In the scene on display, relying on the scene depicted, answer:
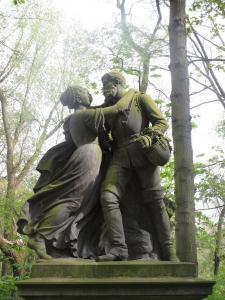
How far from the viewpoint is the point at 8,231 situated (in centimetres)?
1603

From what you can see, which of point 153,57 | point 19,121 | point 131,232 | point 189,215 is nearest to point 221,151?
point 153,57

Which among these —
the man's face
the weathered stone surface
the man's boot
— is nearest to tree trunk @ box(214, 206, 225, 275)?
the man's boot

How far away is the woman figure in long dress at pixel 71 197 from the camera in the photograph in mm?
4082

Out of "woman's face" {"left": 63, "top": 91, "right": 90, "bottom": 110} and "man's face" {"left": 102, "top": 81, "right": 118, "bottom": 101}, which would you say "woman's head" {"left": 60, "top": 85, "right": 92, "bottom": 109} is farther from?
"man's face" {"left": 102, "top": 81, "right": 118, "bottom": 101}

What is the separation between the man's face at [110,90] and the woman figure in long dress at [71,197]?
0.24 m

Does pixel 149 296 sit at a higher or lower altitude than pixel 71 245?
lower

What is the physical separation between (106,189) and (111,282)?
3.28 ft

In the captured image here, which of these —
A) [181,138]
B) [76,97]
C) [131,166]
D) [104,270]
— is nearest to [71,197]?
[131,166]

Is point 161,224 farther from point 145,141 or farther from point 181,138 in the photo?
point 181,138

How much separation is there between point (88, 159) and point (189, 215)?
3.58m

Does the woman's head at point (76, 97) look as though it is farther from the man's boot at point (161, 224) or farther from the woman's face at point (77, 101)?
the man's boot at point (161, 224)

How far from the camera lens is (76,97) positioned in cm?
477

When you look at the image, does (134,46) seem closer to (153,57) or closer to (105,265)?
(153,57)

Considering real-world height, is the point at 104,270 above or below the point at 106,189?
below
